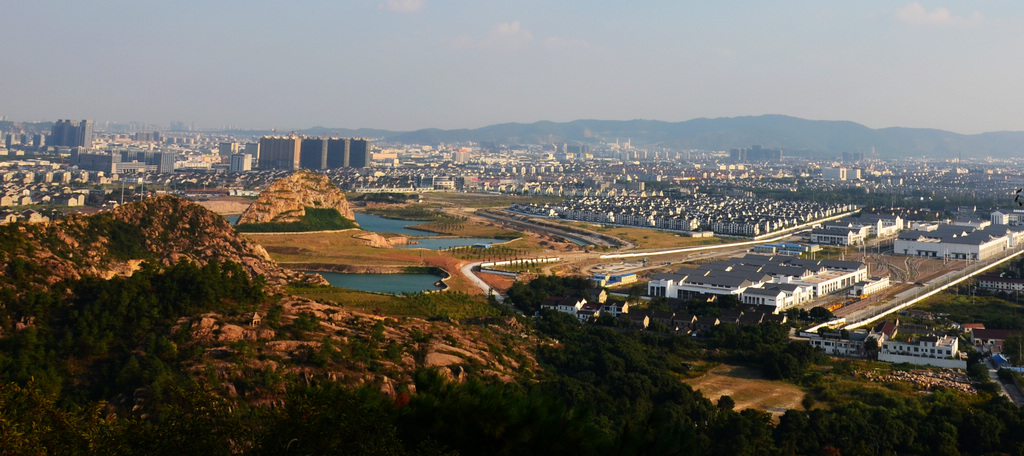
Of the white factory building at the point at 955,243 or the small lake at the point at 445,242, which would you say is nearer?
the white factory building at the point at 955,243

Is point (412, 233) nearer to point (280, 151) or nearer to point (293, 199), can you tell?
point (293, 199)

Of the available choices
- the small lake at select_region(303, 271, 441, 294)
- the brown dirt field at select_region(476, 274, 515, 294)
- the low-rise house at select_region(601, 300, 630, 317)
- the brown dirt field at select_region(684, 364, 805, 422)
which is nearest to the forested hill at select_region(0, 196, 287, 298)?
the small lake at select_region(303, 271, 441, 294)

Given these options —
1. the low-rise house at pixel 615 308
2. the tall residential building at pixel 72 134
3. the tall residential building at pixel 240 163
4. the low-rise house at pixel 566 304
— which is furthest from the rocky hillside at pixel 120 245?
the tall residential building at pixel 72 134

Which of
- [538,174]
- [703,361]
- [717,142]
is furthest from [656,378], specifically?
[717,142]

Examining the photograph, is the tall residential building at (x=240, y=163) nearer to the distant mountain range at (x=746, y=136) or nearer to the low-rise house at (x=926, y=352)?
the low-rise house at (x=926, y=352)

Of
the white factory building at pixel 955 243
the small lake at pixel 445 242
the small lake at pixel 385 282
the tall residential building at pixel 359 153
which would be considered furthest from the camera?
the tall residential building at pixel 359 153

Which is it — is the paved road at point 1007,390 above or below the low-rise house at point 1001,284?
below

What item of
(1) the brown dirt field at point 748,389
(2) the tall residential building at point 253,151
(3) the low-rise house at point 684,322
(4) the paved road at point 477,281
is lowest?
(1) the brown dirt field at point 748,389
